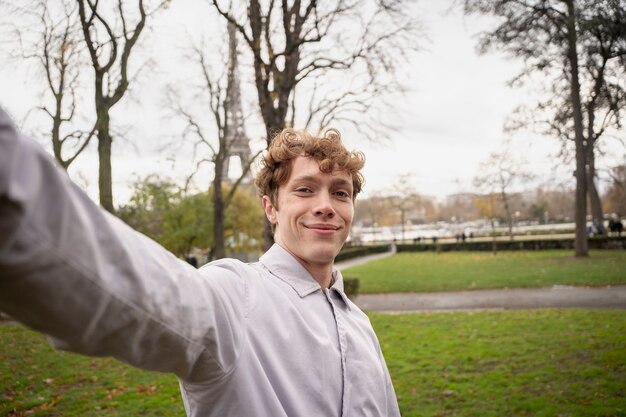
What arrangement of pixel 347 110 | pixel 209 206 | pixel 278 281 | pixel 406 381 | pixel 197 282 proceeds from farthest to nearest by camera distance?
pixel 209 206 → pixel 347 110 → pixel 406 381 → pixel 278 281 → pixel 197 282

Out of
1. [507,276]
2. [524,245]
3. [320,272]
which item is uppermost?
[320,272]

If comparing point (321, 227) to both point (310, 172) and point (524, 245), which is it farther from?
point (524, 245)

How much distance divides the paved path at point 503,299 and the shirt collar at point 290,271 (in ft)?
37.0

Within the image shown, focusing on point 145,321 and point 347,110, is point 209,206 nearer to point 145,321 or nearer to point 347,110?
point 347,110

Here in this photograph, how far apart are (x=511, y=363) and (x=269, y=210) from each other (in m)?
6.60

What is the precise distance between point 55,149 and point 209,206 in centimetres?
1571

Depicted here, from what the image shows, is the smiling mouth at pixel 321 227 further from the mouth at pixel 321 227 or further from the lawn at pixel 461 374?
the lawn at pixel 461 374

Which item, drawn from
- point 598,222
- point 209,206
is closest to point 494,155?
point 598,222

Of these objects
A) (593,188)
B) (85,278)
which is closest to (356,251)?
(593,188)

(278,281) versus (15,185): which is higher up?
(15,185)

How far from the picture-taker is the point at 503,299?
41.8ft

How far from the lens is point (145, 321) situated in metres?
0.84

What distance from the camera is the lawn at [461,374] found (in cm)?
564

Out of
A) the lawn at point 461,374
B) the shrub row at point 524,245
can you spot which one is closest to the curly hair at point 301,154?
the lawn at point 461,374
